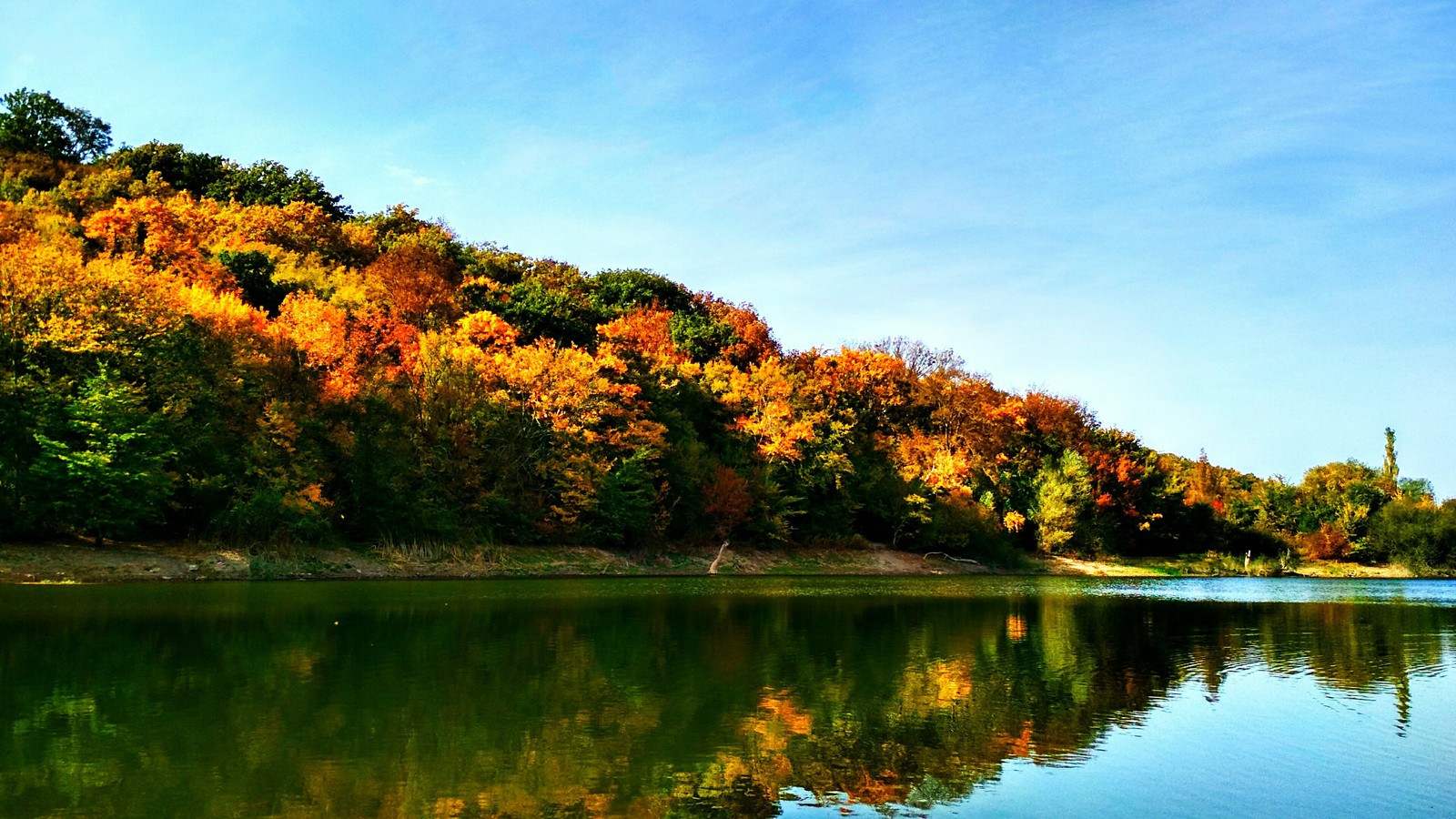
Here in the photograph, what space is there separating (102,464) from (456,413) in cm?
2117

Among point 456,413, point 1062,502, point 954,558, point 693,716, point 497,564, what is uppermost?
point 456,413

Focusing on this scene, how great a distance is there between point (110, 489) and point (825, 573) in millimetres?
46241

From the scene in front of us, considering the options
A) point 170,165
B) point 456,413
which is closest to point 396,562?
point 456,413

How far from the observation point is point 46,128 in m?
104

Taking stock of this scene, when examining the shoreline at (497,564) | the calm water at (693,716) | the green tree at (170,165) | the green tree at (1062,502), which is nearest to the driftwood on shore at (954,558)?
the shoreline at (497,564)

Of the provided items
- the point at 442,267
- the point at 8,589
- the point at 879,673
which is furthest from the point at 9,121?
the point at 879,673

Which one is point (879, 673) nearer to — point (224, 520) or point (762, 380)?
point (224, 520)

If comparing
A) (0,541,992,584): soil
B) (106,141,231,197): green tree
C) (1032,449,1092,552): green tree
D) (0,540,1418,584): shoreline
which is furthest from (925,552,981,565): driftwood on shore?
(106,141,231,197): green tree

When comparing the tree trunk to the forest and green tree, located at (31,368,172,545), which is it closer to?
the forest

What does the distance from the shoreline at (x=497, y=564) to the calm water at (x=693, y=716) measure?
41.6ft

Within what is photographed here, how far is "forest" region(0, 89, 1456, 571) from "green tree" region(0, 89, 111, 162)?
0.31 m

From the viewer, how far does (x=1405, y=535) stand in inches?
4139

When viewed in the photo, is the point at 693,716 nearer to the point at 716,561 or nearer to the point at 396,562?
the point at 396,562

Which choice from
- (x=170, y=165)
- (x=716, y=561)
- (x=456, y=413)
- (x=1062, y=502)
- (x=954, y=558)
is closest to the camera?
(x=456, y=413)
